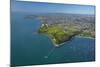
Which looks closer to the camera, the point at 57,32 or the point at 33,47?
the point at 33,47

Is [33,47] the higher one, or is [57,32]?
[57,32]

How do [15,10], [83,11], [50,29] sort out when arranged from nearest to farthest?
[15,10], [50,29], [83,11]

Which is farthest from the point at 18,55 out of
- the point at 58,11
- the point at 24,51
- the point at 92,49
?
the point at 92,49

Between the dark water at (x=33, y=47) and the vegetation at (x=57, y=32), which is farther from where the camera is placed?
the vegetation at (x=57, y=32)

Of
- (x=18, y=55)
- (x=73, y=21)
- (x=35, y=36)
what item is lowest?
(x=18, y=55)

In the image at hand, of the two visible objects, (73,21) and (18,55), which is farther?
(73,21)

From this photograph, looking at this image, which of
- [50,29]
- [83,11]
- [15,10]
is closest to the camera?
[15,10]

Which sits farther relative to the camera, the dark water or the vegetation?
the vegetation
